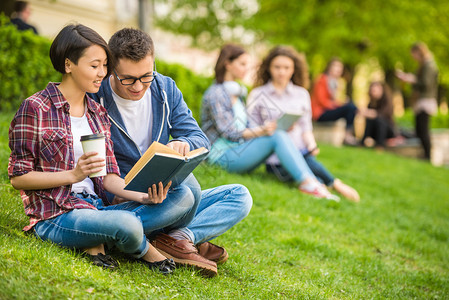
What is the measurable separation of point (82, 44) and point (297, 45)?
44.2ft

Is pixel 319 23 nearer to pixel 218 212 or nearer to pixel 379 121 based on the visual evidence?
pixel 379 121

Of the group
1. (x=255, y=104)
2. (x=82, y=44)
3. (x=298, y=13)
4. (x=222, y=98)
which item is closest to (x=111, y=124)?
(x=82, y=44)

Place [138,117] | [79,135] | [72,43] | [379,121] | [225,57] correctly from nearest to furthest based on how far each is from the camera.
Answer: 1. [72,43]
2. [79,135]
3. [138,117]
4. [225,57]
5. [379,121]

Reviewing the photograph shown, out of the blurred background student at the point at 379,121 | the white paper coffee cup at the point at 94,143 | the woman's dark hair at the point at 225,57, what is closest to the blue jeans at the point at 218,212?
the white paper coffee cup at the point at 94,143

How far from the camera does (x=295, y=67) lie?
6539mm

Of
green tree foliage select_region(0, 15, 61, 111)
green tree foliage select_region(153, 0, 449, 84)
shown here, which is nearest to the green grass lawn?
green tree foliage select_region(0, 15, 61, 111)

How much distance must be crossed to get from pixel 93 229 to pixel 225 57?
359cm

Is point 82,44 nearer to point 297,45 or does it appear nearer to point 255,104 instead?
point 255,104

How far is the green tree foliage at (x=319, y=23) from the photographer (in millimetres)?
14805

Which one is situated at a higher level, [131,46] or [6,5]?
[6,5]

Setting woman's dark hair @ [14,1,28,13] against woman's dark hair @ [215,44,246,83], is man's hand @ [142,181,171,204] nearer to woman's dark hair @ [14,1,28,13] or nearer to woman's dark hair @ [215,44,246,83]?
woman's dark hair @ [215,44,246,83]

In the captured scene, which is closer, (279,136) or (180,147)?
(180,147)

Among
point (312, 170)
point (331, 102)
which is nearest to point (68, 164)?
point (312, 170)

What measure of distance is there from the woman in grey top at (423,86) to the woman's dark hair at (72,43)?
32.2ft
